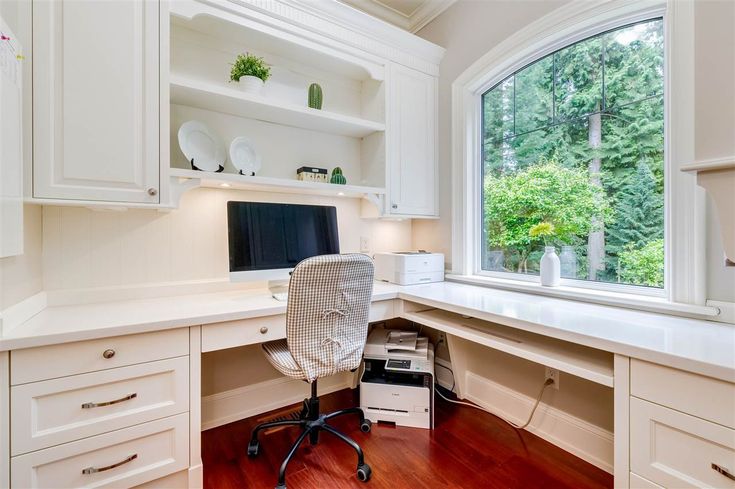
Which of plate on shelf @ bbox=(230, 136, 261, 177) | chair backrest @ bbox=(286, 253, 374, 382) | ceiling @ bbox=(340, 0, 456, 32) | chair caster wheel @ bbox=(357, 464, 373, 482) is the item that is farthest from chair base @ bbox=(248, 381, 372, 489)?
ceiling @ bbox=(340, 0, 456, 32)

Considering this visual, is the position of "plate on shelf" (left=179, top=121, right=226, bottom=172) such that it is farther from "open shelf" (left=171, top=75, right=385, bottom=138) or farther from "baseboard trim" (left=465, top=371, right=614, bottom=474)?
"baseboard trim" (left=465, top=371, right=614, bottom=474)

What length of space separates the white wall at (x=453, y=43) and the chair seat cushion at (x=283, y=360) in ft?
4.66

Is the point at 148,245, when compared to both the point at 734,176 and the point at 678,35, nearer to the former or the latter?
the point at 734,176

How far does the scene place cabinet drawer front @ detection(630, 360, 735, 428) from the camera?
85 cm

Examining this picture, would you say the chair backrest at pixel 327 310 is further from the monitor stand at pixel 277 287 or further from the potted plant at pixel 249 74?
the potted plant at pixel 249 74

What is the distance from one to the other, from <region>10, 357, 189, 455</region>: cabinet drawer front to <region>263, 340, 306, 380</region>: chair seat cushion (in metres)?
0.36

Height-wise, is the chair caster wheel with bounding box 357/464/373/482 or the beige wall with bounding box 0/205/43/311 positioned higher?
the beige wall with bounding box 0/205/43/311

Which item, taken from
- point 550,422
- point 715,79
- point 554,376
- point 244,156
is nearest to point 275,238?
point 244,156

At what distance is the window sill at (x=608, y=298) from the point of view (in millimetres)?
1302

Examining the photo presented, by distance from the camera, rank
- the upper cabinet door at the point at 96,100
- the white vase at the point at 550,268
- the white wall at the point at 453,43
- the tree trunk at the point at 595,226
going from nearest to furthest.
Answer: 1. the upper cabinet door at the point at 96,100
2. the tree trunk at the point at 595,226
3. the white vase at the point at 550,268
4. the white wall at the point at 453,43

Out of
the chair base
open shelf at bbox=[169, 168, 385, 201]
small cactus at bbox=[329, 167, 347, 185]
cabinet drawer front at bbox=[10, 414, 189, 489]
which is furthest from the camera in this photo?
small cactus at bbox=[329, 167, 347, 185]

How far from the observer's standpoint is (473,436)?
1790 millimetres

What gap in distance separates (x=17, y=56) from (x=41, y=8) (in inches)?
10.2

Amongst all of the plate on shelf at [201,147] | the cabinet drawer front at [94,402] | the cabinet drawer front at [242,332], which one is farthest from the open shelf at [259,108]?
the cabinet drawer front at [94,402]
